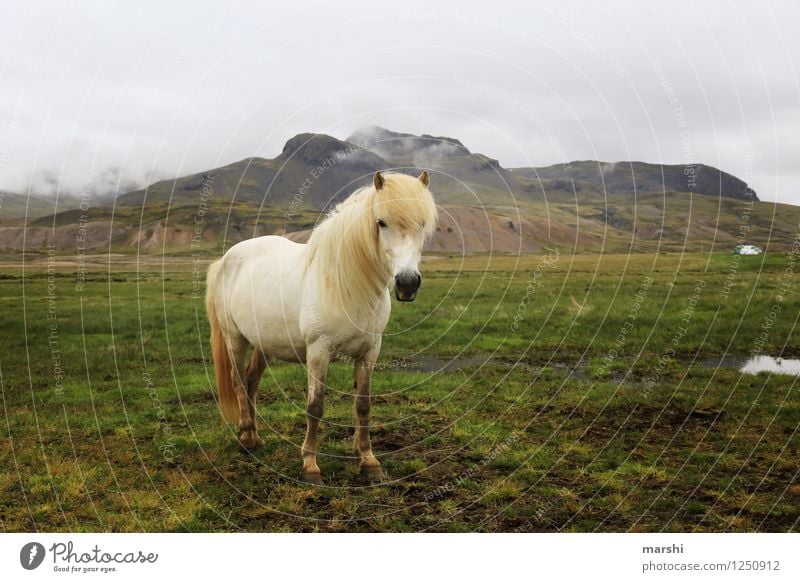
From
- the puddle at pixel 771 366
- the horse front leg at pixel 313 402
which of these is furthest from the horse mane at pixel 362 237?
the puddle at pixel 771 366

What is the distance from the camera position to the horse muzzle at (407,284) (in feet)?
16.6

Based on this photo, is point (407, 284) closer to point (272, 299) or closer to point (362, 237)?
point (362, 237)

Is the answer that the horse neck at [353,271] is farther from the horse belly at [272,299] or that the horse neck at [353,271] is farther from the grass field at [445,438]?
the grass field at [445,438]

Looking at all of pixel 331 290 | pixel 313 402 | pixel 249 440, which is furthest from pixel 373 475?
pixel 331 290

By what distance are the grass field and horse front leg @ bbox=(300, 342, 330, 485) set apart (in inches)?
10.8

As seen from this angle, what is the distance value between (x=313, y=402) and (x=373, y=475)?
126 centimetres

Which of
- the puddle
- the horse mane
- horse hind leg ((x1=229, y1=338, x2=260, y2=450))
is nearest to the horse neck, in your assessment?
the horse mane

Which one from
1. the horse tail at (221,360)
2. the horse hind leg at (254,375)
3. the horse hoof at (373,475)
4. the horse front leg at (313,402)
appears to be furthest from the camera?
the horse tail at (221,360)

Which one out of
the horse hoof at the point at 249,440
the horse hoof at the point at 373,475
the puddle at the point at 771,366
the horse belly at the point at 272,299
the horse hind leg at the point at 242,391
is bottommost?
the puddle at the point at 771,366

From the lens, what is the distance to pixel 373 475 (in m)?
6.66

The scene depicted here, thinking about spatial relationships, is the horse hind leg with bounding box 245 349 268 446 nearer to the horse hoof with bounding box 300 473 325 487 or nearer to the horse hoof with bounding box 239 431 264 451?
the horse hoof with bounding box 239 431 264 451

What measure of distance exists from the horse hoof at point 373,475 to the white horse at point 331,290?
0.01m

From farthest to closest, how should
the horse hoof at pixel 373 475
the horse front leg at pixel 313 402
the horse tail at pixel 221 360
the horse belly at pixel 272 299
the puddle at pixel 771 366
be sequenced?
the puddle at pixel 771 366 → the horse tail at pixel 221 360 → the horse belly at pixel 272 299 → the horse hoof at pixel 373 475 → the horse front leg at pixel 313 402
